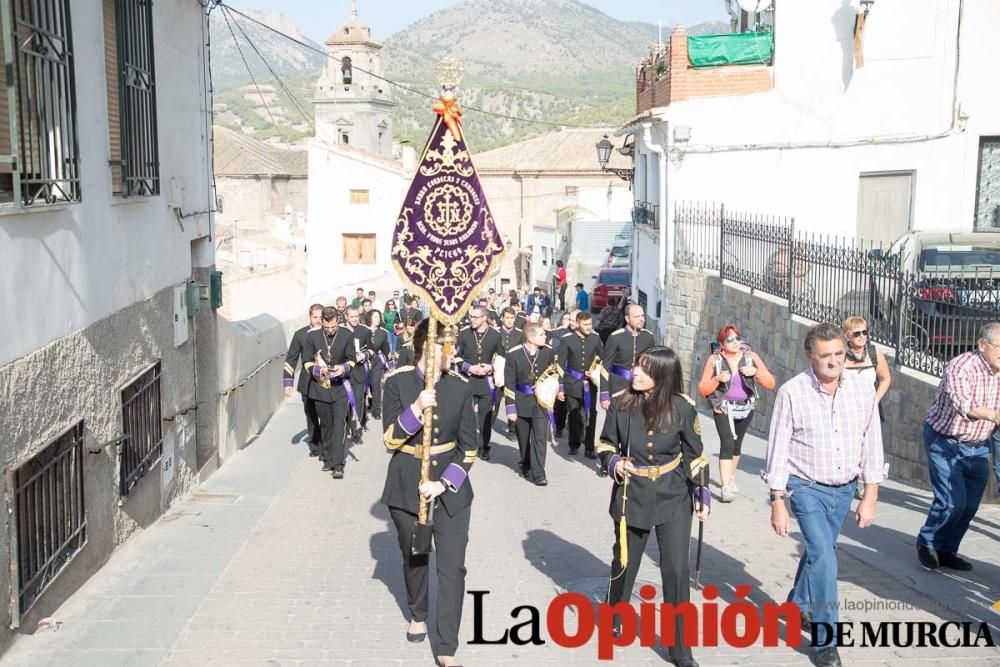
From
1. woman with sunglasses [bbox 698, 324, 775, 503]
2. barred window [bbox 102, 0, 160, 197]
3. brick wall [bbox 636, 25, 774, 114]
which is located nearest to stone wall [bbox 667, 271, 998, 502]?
woman with sunglasses [bbox 698, 324, 775, 503]

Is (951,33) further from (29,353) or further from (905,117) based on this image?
(29,353)

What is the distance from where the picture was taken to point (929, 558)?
7.75m

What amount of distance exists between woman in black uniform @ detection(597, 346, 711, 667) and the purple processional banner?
50.9 inches

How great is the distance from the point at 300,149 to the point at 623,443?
89.6 m

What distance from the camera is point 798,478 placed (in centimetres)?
619

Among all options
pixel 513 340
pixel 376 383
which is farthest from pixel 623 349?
pixel 376 383

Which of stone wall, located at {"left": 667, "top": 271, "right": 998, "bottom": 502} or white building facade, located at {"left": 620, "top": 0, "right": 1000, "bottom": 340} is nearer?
stone wall, located at {"left": 667, "top": 271, "right": 998, "bottom": 502}

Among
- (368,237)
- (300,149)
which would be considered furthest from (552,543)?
(300,149)

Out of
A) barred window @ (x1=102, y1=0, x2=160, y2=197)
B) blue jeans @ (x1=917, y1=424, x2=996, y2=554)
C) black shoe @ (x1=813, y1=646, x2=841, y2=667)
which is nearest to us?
black shoe @ (x1=813, y1=646, x2=841, y2=667)

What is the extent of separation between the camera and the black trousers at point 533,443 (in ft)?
38.2

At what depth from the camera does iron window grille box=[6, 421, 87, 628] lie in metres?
6.22

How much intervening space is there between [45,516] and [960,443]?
19.7ft

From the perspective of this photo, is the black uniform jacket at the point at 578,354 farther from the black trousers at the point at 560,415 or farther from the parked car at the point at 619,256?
the parked car at the point at 619,256

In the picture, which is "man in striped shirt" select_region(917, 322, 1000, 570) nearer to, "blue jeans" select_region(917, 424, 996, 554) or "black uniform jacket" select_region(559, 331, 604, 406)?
"blue jeans" select_region(917, 424, 996, 554)
